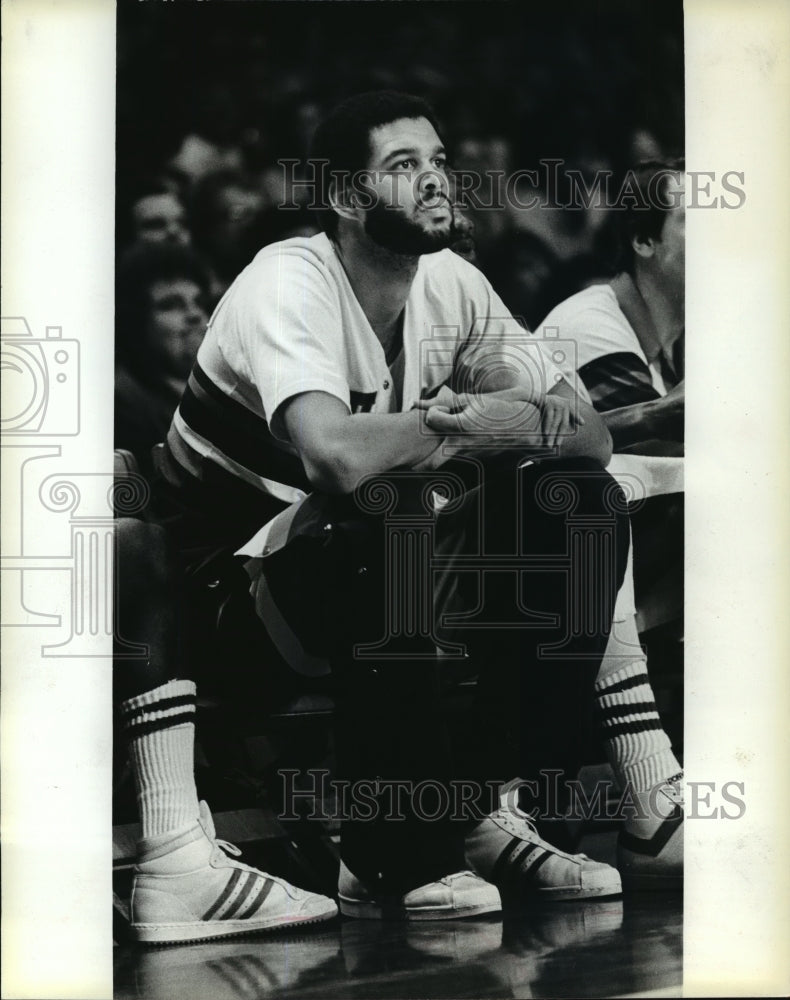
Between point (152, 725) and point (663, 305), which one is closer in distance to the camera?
point (152, 725)

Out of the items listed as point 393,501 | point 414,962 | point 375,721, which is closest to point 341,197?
point 393,501

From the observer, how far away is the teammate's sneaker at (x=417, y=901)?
10.4 feet

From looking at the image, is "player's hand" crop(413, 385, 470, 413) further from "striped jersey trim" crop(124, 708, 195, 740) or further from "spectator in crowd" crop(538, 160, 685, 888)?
"striped jersey trim" crop(124, 708, 195, 740)

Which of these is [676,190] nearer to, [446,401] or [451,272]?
[451,272]

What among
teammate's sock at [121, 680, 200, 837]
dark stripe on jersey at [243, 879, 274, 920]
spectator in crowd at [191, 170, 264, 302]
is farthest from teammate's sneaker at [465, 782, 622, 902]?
spectator in crowd at [191, 170, 264, 302]

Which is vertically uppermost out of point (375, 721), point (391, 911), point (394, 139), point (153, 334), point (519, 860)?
point (394, 139)

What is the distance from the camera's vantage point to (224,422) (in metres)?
3.19

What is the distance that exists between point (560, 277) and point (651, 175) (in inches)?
15.9

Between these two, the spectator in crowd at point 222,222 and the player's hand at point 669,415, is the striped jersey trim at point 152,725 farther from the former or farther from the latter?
the player's hand at point 669,415

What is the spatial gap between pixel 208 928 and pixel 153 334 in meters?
1.70

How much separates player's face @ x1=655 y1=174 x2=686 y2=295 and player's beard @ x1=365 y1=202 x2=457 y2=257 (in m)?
0.61

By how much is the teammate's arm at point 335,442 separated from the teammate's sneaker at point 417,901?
1.12 m

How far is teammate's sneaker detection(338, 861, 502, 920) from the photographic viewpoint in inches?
125

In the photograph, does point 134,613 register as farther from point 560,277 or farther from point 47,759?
point 560,277
